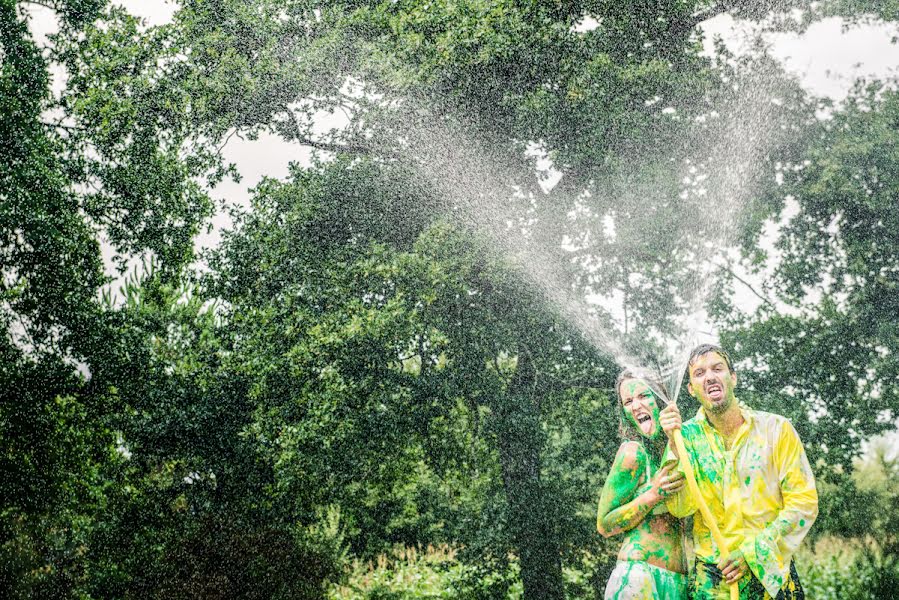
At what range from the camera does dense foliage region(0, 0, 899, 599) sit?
1127 cm

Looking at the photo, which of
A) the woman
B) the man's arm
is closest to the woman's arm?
the woman

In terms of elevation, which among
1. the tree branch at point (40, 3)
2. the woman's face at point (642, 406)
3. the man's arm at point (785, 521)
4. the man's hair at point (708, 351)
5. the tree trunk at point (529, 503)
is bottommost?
the man's arm at point (785, 521)

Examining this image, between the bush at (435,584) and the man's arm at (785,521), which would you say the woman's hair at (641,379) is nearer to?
the man's arm at (785,521)

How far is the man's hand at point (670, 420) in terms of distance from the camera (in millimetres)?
3375

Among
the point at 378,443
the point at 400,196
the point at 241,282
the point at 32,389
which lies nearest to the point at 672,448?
the point at 378,443

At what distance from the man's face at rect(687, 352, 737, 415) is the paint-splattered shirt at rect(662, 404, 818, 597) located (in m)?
0.13

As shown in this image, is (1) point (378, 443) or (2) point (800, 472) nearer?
(2) point (800, 472)

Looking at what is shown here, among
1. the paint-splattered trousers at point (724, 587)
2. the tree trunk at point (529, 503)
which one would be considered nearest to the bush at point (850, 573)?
the tree trunk at point (529, 503)

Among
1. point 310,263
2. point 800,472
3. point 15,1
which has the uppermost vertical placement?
point 15,1

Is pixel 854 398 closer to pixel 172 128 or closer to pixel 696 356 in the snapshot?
pixel 696 356

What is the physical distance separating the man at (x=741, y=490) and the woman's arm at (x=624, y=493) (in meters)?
0.17

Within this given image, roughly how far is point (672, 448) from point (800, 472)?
1.76 feet

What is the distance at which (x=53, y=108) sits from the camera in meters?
14.5

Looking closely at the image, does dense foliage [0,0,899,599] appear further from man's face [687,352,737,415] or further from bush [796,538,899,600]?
man's face [687,352,737,415]
